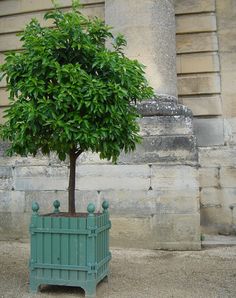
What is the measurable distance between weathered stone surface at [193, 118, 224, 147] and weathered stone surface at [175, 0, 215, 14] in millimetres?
2707

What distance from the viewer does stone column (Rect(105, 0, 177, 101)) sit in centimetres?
885

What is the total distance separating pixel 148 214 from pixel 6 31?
6933 mm

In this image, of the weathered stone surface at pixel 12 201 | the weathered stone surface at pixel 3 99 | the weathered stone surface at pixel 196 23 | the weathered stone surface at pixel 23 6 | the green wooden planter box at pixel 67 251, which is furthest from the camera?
the weathered stone surface at pixel 3 99

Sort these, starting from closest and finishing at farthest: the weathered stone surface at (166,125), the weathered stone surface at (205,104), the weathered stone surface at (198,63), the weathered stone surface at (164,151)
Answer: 1. the weathered stone surface at (164,151)
2. the weathered stone surface at (166,125)
3. the weathered stone surface at (205,104)
4. the weathered stone surface at (198,63)

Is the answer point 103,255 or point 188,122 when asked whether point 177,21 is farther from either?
point 103,255

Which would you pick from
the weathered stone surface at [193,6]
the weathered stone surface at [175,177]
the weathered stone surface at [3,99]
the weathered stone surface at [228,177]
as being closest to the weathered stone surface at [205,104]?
the weathered stone surface at [228,177]

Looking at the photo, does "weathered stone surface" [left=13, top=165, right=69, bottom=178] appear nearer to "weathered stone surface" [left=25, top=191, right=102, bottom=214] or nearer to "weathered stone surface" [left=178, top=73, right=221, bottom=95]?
"weathered stone surface" [left=25, top=191, right=102, bottom=214]

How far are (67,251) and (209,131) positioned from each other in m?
5.70

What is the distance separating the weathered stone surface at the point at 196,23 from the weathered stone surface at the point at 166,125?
316 cm

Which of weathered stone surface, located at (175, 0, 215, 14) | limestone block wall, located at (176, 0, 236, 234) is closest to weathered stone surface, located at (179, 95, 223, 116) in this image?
limestone block wall, located at (176, 0, 236, 234)

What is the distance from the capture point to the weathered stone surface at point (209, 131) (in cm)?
988

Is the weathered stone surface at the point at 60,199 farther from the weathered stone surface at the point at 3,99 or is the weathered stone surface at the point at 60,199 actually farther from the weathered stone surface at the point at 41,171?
the weathered stone surface at the point at 3,99

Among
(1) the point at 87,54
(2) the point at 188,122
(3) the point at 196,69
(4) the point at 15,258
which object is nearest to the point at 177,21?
(3) the point at 196,69

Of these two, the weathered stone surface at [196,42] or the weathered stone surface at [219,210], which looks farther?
the weathered stone surface at [196,42]
